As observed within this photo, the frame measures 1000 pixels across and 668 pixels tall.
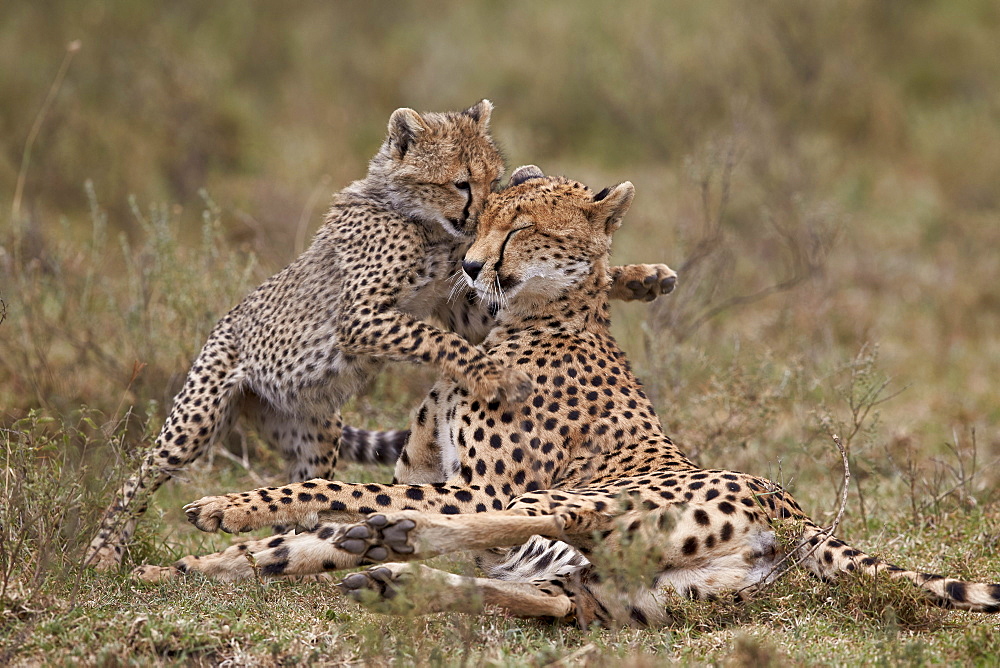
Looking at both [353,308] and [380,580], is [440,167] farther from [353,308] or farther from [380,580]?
[380,580]

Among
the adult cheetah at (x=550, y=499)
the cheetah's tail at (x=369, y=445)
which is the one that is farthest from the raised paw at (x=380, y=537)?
the cheetah's tail at (x=369, y=445)

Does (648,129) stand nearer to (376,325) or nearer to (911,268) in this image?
(911,268)

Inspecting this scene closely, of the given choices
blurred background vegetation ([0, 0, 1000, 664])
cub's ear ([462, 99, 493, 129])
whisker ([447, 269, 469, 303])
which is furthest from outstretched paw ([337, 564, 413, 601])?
cub's ear ([462, 99, 493, 129])

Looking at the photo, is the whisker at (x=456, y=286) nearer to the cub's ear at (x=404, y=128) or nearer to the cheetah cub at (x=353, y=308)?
the cheetah cub at (x=353, y=308)

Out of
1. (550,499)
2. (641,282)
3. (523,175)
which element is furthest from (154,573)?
(641,282)

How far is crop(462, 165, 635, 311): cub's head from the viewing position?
377cm

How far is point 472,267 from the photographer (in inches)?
147

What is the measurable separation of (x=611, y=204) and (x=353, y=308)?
0.97m

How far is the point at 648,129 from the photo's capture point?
10.4m

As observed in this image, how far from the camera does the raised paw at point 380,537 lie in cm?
288

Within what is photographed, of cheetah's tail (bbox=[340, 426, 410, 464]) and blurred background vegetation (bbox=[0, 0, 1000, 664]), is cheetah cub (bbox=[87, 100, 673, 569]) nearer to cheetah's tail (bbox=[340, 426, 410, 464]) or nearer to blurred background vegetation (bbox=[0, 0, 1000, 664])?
cheetah's tail (bbox=[340, 426, 410, 464])

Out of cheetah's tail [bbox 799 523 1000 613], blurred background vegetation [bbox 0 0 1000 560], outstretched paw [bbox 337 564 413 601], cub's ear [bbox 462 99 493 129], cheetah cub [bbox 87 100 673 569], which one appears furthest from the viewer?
blurred background vegetation [bbox 0 0 1000 560]

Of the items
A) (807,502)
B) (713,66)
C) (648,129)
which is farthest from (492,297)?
(713,66)

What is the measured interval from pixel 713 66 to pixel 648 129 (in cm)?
113
